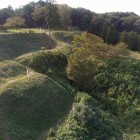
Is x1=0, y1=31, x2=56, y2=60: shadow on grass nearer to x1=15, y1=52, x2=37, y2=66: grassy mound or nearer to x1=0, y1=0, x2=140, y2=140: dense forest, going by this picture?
x1=0, y1=0, x2=140, y2=140: dense forest

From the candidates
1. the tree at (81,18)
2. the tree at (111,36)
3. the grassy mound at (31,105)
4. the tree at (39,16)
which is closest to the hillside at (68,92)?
the grassy mound at (31,105)

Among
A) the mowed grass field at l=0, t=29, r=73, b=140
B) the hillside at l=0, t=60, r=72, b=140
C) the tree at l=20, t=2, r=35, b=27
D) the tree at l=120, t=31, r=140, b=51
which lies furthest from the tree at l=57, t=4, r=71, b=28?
the hillside at l=0, t=60, r=72, b=140

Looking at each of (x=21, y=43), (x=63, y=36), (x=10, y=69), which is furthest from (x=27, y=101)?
(x=63, y=36)

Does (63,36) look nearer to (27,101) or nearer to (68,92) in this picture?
(68,92)

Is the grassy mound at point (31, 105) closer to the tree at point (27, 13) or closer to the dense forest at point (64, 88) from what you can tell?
the dense forest at point (64, 88)

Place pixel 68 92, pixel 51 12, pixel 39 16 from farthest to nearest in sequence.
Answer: pixel 39 16, pixel 51 12, pixel 68 92

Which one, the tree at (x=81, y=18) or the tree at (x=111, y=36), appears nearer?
the tree at (x=111, y=36)

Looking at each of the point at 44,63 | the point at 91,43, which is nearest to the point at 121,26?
the point at 91,43
